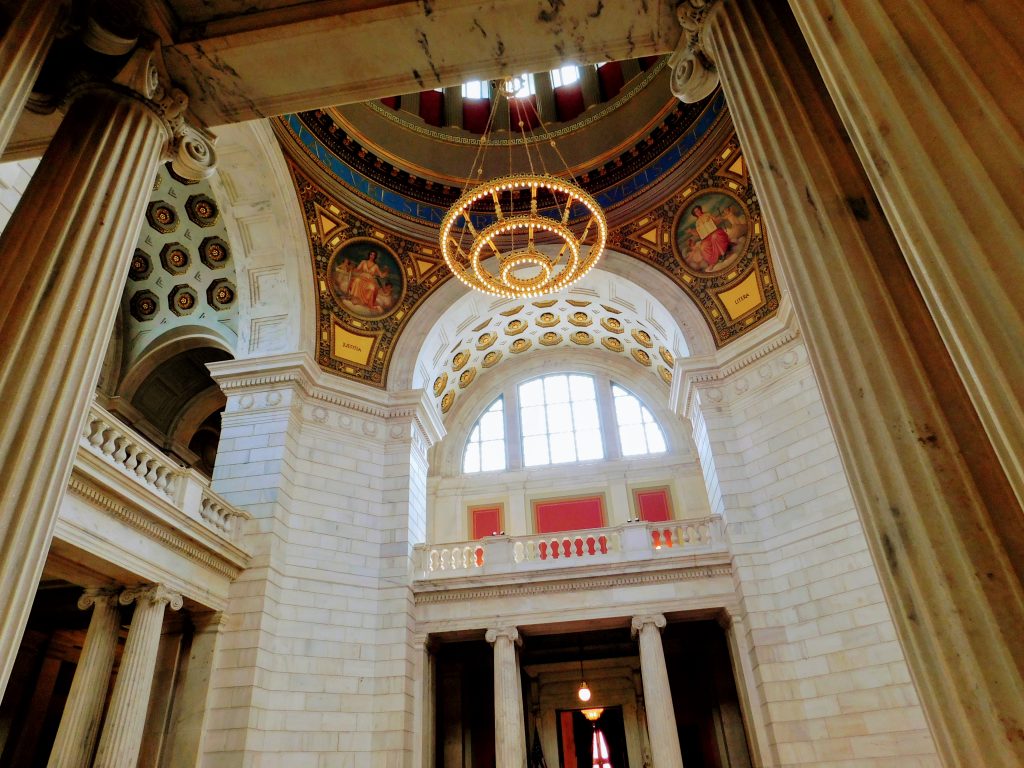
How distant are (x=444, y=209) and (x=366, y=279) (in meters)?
2.38

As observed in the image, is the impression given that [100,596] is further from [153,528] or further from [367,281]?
[367,281]

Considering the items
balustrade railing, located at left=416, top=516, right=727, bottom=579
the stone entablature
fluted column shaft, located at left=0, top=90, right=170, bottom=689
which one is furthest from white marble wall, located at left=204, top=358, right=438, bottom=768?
fluted column shaft, located at left=0, top=90, right=170, bottom=689

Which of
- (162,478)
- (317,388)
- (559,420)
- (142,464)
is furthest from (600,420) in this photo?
(142,464)

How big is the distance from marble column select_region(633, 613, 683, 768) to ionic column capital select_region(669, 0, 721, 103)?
8508mm

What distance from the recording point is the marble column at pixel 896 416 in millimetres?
1876

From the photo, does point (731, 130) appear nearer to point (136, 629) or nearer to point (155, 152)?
point (155, 152)

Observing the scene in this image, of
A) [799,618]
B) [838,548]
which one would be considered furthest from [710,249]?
[799,618]

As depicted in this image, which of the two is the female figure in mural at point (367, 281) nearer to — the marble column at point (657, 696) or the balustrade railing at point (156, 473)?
the balustrade railing at point (156, 473)

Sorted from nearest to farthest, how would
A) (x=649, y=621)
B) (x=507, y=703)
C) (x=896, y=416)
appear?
(x=896, y=416) → (x=507, y=703) → (x=649, y=621)

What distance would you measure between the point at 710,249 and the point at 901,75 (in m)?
10.7

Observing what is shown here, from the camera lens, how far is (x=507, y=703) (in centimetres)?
1006

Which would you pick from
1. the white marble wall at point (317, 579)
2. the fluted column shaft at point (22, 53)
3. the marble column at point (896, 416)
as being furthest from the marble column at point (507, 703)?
the fluted column shaft at point (22, 53)

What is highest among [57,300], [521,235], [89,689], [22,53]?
[521,235]

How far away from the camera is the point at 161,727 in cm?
845
